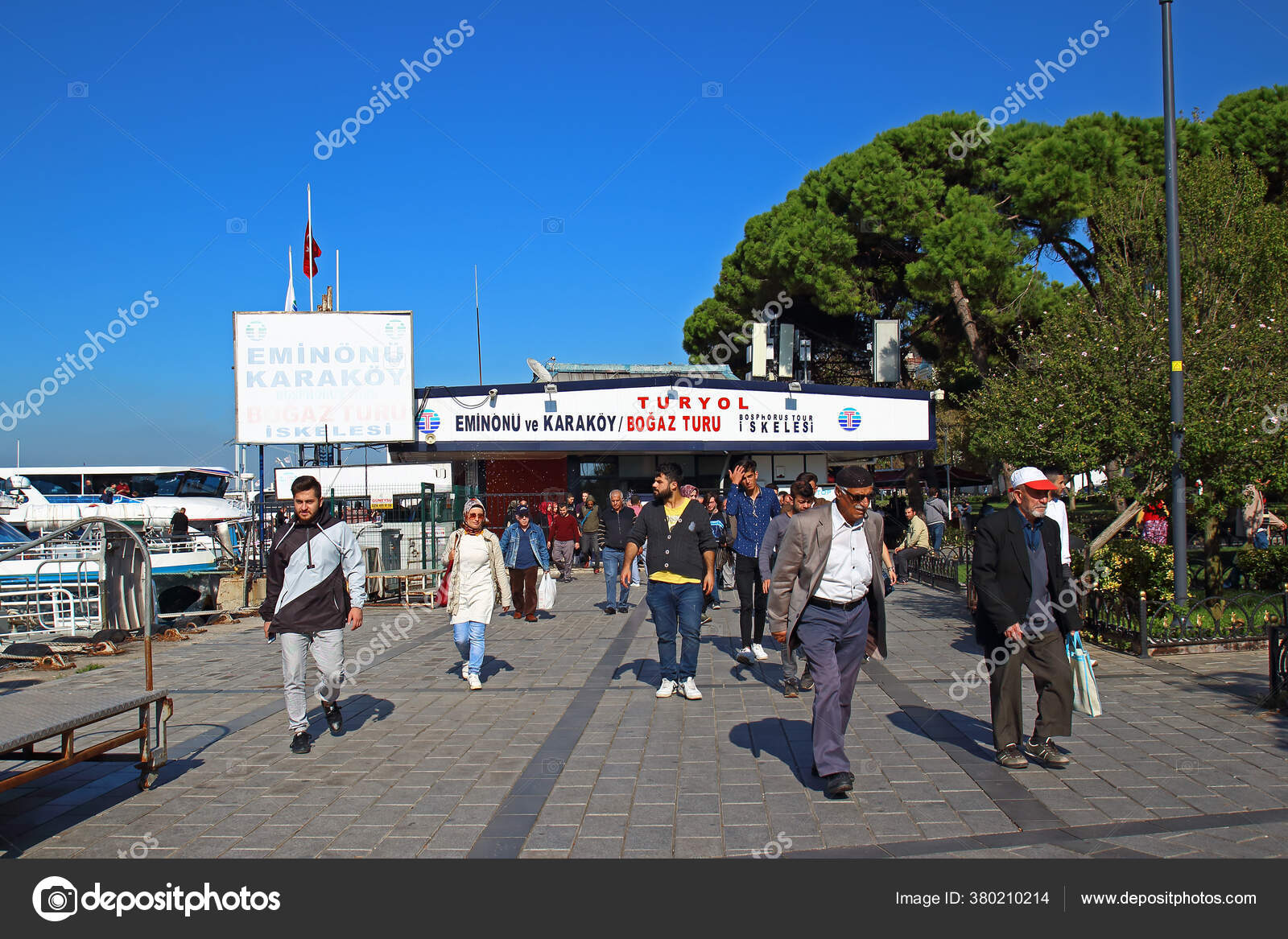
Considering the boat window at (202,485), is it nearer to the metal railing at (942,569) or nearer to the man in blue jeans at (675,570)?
the metal railing at (942,569)

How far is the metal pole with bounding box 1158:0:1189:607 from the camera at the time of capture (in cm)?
921

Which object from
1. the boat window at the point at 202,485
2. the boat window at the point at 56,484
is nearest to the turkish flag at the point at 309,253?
the boat window at the point at 202,485

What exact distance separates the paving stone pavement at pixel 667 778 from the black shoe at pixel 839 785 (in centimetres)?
5

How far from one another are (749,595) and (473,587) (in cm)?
260

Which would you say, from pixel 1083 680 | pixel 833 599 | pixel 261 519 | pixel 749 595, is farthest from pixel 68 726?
pixel 261 519

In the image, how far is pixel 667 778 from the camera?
17.3 ft

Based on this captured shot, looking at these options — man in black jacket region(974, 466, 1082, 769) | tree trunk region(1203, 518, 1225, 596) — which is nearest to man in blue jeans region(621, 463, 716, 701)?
man in black jacket region(974, 466, 1082, 769)

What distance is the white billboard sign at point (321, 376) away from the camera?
18578 mm

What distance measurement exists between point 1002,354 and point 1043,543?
2326 centimetres

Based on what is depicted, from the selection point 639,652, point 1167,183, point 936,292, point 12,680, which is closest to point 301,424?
point 12,680

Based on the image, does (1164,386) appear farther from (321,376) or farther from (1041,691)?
(321,376)

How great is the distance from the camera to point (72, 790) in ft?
17.7

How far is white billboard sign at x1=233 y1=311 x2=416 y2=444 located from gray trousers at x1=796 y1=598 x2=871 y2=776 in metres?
15.3

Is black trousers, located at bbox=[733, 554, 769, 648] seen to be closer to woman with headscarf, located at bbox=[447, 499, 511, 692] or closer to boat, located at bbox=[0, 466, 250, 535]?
woman with headscarf, located at bbox=[447, 499, 511, 692]
